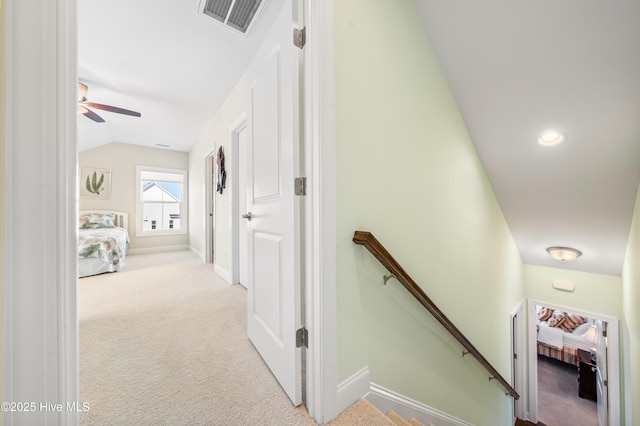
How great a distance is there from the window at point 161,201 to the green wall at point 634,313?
7.12 meters

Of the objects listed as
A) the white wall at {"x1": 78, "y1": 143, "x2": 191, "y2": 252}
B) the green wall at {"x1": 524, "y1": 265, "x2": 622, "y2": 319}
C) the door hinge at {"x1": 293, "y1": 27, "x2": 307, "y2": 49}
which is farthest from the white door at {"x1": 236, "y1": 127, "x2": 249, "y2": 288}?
the green wall at {"x1": 524, "y1": 265, "x2": 622, "y2": 319}

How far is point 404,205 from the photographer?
148 centimetres

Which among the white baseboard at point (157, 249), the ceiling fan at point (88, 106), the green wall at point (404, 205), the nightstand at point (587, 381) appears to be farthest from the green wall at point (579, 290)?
the white baseboard at point (157, 249)

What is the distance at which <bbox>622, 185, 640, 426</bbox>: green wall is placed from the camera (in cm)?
217

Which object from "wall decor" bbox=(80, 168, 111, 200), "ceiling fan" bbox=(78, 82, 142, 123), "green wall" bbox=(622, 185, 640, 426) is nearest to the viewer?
"green wall" bbox=(622, 185, 640, 426)

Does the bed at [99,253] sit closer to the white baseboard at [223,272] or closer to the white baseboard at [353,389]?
the white baseboard at [223,272]

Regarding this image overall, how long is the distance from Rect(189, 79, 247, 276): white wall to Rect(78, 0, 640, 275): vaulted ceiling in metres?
0.28

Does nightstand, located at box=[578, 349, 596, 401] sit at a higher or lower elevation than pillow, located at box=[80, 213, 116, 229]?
lower

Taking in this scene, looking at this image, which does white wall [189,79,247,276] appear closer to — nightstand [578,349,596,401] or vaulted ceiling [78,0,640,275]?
vaulted ceiling [78,0,640,275]

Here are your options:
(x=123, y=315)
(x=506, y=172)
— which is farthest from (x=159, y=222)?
(x=506, y=172)

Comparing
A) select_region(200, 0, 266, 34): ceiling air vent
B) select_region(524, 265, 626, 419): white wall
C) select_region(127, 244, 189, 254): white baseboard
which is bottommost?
select_region(524, 265, 626, 419): white wall

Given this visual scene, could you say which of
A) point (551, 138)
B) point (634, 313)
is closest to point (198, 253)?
point (551, 138)

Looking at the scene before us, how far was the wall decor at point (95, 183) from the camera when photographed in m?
4.52

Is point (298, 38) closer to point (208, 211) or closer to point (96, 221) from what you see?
point (208, 211)
